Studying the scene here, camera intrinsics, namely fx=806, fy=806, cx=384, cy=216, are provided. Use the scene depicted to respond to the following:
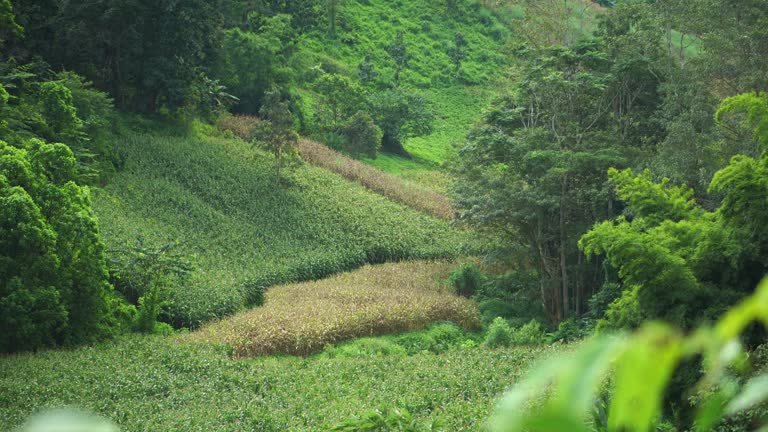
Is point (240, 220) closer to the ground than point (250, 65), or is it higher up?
closer to the ground

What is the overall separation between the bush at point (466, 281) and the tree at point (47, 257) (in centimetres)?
803

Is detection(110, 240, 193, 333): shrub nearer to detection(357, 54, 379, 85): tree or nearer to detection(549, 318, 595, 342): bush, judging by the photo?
detection(549, 318, 595, 342): bush

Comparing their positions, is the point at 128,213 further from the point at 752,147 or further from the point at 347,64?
Result: the point at 347,64

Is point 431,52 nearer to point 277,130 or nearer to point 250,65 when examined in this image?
point 250,65

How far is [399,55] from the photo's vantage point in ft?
125

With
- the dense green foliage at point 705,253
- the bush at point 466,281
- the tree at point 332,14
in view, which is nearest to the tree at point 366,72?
the tree at point 332,14

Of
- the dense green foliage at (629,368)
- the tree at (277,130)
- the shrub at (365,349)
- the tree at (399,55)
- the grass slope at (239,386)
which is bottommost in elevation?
the shrub at (365,349)

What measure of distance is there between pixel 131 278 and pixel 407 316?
5.28 m

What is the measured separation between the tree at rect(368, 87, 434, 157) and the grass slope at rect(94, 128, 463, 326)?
728 cm

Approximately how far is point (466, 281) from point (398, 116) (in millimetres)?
14194

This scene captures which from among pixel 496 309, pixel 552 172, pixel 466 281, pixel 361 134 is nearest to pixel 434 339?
pixel 496 309

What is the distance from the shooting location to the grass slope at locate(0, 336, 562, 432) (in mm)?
9086

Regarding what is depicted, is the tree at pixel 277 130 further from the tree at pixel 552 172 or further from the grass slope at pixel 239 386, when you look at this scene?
the grass slope at pixel 239 386

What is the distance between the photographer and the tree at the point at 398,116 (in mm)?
31312
